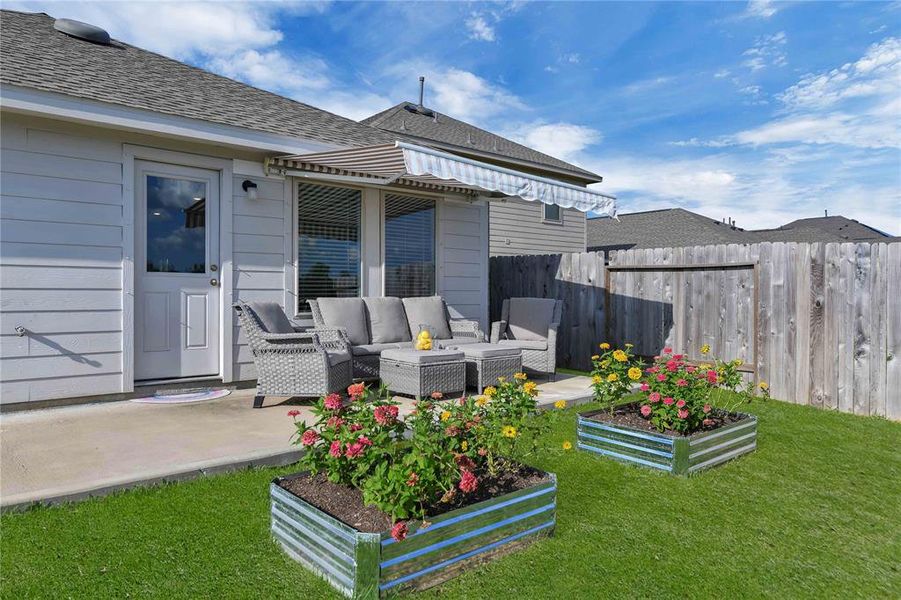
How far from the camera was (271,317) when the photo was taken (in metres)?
5.20

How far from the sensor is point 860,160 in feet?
50.8

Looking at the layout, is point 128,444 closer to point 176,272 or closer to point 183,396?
point 183,396

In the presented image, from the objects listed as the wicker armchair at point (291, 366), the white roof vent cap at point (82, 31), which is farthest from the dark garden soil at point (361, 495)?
the white roof vent cap at point (82, 31)

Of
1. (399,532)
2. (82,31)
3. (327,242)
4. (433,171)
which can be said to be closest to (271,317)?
(327,242)

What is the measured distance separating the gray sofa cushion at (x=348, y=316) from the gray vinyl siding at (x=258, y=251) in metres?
0.46

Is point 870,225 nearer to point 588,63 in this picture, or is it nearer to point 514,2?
point 588,63

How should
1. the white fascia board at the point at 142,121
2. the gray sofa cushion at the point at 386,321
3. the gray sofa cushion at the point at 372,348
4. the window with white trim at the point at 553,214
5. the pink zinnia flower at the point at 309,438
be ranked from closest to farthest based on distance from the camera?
the pink zinnia flower at the point at 309,438
the white fascia board at the point at 142,121
the gray sofa cushion at the point at 372,348
the gray sofa cushion at the point at 386,321
the window with white trim at the point at 553,214

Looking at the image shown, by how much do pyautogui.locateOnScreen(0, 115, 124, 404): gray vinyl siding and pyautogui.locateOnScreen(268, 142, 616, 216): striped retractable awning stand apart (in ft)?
5.58

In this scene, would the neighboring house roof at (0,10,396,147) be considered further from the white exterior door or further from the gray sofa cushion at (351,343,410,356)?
the gray sofa cushion at (351,343,410,356)

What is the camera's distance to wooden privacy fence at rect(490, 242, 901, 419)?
5.22 meters

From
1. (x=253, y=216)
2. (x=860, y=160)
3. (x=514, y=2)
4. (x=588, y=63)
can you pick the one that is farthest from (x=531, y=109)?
(x=253, y=216)

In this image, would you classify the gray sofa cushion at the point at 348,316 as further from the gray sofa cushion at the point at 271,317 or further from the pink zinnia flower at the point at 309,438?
the pink zinnia flower at the point at 309,438

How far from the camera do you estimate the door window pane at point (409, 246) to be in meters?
6.97

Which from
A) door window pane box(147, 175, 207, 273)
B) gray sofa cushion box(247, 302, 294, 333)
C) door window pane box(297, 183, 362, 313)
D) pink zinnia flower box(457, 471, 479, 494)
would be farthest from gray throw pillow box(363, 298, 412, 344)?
pink zinnia flower box(457, 471, 479, 494)
